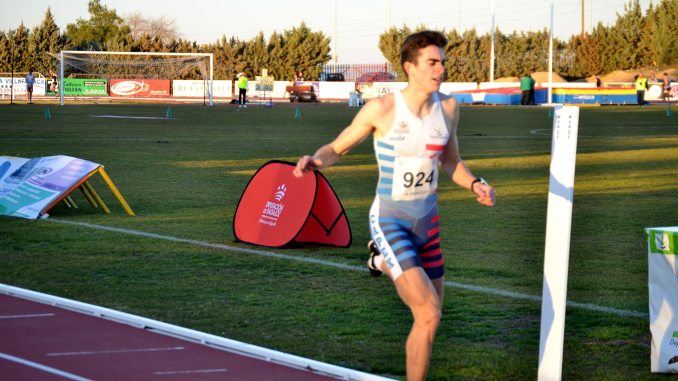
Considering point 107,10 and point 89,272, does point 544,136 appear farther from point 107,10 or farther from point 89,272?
point 107,10

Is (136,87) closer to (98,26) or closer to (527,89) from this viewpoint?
(527,89)

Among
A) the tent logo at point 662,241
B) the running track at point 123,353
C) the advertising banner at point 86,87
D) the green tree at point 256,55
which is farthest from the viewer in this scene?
the green tree at point 256,55

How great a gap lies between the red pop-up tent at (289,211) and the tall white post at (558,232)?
19.7 feet

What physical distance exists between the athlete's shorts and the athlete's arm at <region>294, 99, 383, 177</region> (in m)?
0.36

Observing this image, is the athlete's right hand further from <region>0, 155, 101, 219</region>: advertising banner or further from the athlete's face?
<region>0, 155, 101, 219</region>: advertising banner

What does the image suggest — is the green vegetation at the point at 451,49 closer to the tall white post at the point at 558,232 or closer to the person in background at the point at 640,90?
the person in background at the point at 640,90

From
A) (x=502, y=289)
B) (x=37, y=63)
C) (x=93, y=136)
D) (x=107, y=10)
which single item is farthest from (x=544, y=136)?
(x=107, y=10)

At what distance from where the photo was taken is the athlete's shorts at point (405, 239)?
19.8 ft

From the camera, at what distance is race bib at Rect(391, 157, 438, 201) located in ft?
20.2

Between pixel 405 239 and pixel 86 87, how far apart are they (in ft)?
263

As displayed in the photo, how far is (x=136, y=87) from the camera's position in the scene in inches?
3369

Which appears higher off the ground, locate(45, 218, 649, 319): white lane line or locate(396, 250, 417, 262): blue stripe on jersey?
locate(396, 250, 417, 262): blue stripe on jersey

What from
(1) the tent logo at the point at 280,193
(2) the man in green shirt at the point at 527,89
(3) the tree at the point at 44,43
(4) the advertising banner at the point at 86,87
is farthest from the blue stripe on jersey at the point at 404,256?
(3) the tree at the point at 44,43

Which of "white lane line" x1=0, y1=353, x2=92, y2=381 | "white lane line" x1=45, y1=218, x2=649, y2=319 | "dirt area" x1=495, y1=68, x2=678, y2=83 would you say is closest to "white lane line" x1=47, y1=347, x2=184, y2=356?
"white lane line" x1=0, y1=353, x2=92, y2=381
